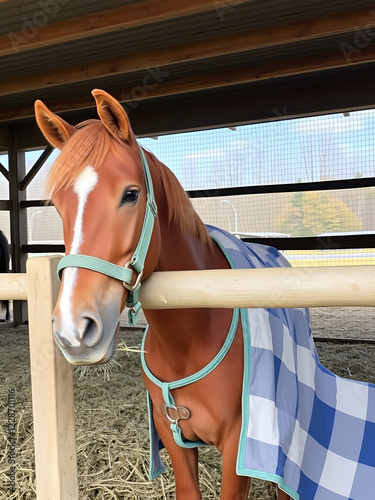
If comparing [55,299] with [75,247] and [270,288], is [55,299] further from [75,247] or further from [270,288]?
[270,288]

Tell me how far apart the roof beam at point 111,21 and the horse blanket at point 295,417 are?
5.25 feet

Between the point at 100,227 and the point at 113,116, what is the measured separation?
0.99 ft

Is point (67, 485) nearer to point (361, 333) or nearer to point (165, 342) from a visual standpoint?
point (165, 342)

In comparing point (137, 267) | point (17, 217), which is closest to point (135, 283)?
point (137, 267)

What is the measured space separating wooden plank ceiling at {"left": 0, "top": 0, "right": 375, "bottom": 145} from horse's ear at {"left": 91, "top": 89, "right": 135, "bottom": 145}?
172 centimetres

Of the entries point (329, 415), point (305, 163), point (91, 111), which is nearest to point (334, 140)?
point (305, 163)

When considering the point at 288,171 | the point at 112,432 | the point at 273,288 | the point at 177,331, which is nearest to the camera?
the point at 273,288

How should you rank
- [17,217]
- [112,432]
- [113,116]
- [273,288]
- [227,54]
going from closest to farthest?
[273,288], [113,116], [112,432], [227,54], [17,217]

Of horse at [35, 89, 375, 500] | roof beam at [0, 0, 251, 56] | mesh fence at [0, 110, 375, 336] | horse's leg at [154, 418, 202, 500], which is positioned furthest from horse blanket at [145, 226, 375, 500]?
mesh fence at [0, 110, 375, 336]

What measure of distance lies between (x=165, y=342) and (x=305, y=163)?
13.5 feet

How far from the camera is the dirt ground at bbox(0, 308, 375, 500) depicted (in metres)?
2.09

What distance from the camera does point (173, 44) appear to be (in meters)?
3.68

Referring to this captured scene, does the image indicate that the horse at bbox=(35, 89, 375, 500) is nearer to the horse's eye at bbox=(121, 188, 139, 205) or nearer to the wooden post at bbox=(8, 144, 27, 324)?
the horse's eye at bbox=(121, 188, 139, 205)

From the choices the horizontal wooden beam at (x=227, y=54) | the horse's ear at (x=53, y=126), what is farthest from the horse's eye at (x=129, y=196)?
the horizontal wooden beam at (x=227, y=54)
